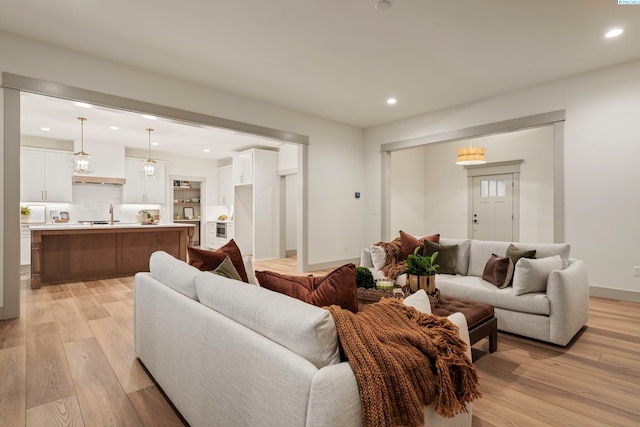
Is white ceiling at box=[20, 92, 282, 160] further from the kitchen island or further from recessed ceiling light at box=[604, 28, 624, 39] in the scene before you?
recessed ceiling light at box=[604, 28, 624, 39]

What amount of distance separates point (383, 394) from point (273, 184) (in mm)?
7249

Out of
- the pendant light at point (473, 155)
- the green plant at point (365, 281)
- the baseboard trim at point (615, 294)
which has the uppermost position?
the pendant light at point (473, 155)

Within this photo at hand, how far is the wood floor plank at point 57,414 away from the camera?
1752 millimetres

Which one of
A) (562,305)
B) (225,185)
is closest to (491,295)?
(562,305)

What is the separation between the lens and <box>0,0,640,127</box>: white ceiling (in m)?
2.92

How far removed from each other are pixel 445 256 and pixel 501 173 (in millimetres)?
4650

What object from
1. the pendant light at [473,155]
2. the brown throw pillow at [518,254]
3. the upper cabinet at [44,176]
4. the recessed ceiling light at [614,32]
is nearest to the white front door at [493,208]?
the pendant light at [473,155]

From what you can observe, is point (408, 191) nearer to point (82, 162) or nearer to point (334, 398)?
point (82, 162)

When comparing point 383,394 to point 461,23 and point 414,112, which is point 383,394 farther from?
point 414,112

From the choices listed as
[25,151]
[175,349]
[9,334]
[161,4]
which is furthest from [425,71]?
[25,151]

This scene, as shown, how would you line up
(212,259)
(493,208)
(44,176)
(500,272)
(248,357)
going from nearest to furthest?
(248,357), (212,259), (500,272), (44,176), (493,208)

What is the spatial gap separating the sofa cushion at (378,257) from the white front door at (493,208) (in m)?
4.56

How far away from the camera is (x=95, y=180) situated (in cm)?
739

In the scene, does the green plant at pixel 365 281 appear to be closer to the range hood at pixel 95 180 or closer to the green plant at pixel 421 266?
the green plant at pixel 421 266
